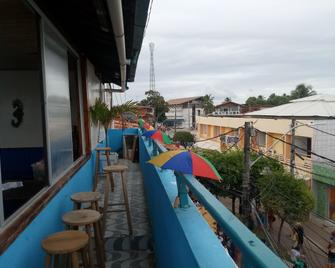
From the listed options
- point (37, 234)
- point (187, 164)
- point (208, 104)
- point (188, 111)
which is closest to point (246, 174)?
point (37, 234)

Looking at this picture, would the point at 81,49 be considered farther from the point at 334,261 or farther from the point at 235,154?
the point at 235,154

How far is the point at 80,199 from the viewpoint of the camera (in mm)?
2955

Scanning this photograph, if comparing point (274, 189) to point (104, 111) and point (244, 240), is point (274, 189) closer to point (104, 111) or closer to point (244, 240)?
point (104, 111)

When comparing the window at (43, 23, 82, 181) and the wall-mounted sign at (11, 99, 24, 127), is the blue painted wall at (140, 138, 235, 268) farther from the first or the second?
the wall-mounted sign at (11, 99, 24, 127)

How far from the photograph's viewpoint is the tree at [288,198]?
10789 mm

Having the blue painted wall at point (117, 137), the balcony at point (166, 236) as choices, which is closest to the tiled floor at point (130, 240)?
the balcony at point (166, 236)

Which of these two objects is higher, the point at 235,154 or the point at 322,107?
the point at 322,107

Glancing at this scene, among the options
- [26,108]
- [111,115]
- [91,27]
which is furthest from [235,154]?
[91,27]

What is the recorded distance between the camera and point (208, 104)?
48812mm

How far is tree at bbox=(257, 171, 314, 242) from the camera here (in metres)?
10.8

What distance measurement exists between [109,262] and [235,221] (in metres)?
2.35

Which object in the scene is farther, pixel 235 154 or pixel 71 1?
pixel 235 154

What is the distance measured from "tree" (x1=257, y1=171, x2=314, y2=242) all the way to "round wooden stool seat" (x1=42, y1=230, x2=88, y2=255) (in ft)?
32.3

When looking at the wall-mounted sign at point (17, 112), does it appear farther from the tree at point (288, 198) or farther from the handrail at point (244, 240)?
the tree at point (288, 198)
